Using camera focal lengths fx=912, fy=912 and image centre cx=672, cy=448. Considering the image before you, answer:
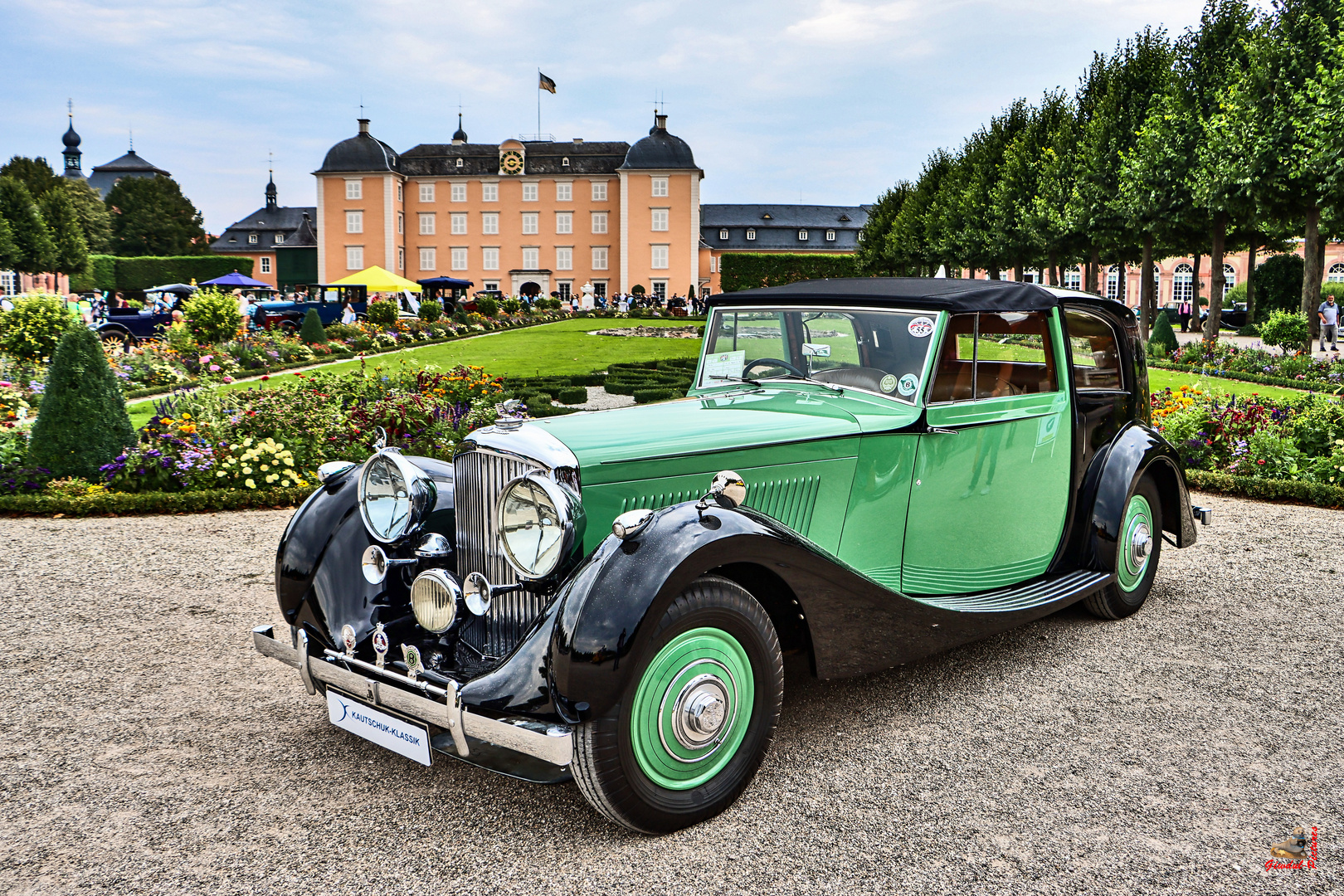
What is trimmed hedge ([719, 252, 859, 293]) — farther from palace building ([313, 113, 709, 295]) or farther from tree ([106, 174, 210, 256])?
tree ([106, 174, 210, 256])

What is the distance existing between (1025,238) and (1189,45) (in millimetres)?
9582

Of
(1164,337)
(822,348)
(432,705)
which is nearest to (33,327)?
(822,348)

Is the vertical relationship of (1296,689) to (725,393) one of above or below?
below

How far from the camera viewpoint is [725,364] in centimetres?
476

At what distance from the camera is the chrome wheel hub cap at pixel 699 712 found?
2.99m

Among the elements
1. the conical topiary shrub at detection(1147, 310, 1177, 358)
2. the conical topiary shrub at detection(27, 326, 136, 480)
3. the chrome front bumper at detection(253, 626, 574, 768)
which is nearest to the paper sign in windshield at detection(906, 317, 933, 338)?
the chrome front bumper at detection(253, 626, 574, 768)

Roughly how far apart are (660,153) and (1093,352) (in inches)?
2245

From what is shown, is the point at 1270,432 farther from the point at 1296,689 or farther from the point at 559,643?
A: the point at 559,643

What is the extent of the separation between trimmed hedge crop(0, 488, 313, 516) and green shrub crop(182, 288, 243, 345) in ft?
46.5

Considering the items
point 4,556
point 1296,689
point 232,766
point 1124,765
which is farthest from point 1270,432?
point 4,556

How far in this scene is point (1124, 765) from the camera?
3.52 meters

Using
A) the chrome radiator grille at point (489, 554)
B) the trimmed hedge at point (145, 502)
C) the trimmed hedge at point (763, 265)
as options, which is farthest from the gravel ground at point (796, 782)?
the trimmed hedge at point (763, 265)

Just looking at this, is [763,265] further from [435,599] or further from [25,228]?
[435,599]

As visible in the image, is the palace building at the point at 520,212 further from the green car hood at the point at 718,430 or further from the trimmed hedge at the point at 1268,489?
the green car hood at the point at 718,430
